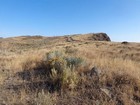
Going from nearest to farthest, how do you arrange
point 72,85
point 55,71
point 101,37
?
1. point 72,85
2. point 55,71
3. point 101,37

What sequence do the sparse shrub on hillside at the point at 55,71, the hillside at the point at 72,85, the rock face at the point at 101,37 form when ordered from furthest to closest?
the rock face at the point at 101,37
the sparse shrub on hillside at the point at 55,71
the hillside at the point at 72,85

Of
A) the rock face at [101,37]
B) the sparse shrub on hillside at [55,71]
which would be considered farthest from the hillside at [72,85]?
the rock face at [101,37]

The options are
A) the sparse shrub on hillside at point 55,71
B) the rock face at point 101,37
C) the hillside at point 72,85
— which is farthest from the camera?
the rock face at point 101,37

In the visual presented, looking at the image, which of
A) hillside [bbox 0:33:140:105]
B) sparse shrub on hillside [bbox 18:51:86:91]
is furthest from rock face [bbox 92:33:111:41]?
hillside [bbox 0:33:140:105]

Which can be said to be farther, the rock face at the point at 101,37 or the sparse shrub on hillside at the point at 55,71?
the rock face at the point at 101,37

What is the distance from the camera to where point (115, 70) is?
6.45m

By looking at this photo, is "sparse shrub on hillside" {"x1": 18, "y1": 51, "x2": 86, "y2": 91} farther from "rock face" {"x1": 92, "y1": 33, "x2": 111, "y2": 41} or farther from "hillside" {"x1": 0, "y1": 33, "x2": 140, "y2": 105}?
"rock face" {"x1": 92, "y1": 33, "x2": 111, "y2": 41}

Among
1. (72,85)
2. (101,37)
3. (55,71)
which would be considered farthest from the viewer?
(101,37)

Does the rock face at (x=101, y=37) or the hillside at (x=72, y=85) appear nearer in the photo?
the hillside at (x=72, y=85)

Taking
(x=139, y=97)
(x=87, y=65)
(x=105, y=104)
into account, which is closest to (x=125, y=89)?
(x=139, y=97)

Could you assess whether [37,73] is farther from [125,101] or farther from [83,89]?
[125,101]

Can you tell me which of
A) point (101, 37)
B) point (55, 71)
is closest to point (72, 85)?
point (55, 71)

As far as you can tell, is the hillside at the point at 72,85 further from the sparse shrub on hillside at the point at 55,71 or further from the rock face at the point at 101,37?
the rock face at the point at 101,37

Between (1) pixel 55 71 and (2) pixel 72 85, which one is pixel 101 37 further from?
(2) pixel 72 85
